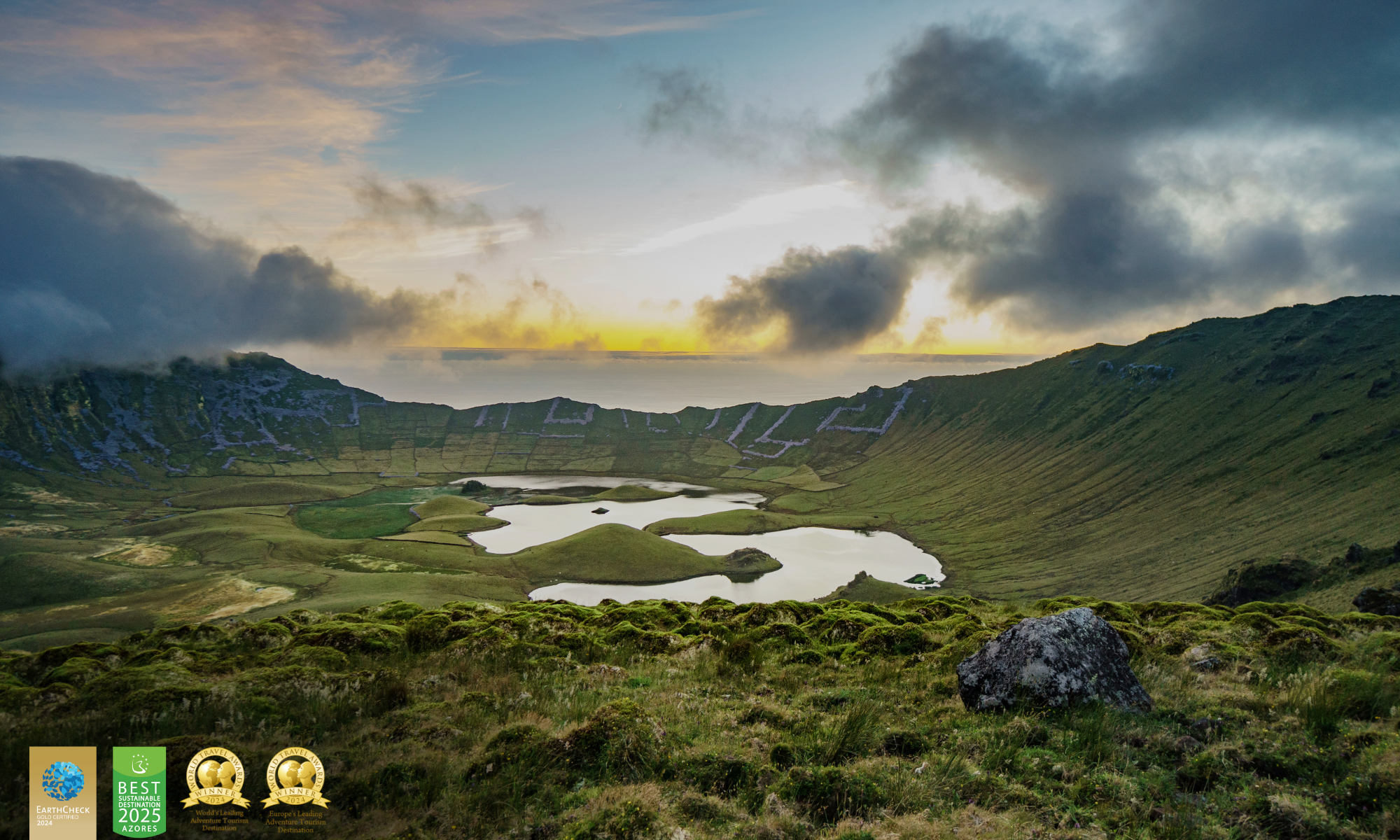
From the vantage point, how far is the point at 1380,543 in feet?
281

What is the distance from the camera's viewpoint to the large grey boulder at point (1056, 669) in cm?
1241

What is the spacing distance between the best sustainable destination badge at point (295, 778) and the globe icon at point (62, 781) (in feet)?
8.77

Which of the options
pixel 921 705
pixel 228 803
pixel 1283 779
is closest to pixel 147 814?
pixel 228 803

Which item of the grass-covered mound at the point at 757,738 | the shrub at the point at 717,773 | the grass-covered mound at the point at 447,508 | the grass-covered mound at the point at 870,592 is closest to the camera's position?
the grass-covered mound at the point at 757,738

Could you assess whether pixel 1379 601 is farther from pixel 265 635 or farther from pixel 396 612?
pixel 265 635

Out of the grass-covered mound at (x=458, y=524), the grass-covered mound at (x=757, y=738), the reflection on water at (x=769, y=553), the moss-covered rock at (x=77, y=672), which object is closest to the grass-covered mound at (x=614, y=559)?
the reflection on water at (x=769, y=553)

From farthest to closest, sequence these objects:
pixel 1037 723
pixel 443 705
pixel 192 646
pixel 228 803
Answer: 1. pixel 192 646
2. pixel 443 705
3. pixel 1037 723
4. pixel 228 803

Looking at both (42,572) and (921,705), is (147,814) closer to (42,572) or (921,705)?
(921,705)

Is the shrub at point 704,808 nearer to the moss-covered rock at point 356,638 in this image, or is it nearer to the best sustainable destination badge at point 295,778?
the best sustainable destination badge at point 295,778

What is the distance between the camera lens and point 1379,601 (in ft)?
145

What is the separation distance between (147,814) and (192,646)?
15.2 m

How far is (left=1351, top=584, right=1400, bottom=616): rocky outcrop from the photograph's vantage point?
4253 centimetres

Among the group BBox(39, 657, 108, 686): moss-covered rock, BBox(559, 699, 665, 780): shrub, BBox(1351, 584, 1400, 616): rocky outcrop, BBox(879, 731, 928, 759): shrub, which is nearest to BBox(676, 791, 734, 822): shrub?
BBox(559, 699, 665, 780): shrub

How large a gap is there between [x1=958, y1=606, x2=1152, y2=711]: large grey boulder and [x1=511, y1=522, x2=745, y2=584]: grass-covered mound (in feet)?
365
